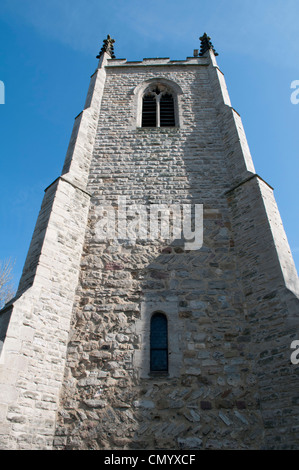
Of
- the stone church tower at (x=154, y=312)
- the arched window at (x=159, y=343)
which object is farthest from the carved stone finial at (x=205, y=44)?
the arched window at (x=159, y=343)

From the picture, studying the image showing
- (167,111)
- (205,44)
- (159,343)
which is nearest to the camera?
(159,343)

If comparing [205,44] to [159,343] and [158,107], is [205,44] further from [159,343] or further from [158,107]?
[159,343]

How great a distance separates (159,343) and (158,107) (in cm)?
801

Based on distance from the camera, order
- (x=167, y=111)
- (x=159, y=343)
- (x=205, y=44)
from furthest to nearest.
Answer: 1. (x=205, y=44)
2. (x=167, y=111)
3. (x=159, y=343)

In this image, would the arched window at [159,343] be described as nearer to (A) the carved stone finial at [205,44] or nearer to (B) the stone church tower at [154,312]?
(B) the stone church tower at [154,312]

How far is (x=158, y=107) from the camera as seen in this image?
37.4ft

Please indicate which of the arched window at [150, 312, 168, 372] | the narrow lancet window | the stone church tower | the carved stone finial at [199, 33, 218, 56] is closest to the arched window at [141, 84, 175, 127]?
the narrow lancet window

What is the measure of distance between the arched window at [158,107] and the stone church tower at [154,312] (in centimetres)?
189

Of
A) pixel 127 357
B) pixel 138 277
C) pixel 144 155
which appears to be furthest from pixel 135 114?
pixel 127 357

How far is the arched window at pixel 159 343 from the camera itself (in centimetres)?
593

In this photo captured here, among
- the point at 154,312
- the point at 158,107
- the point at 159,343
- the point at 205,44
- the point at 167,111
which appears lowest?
the point at 159,343

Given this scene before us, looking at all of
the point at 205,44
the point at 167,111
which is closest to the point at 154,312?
the point at 167,111

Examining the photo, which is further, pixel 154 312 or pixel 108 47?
pixel 108 47
